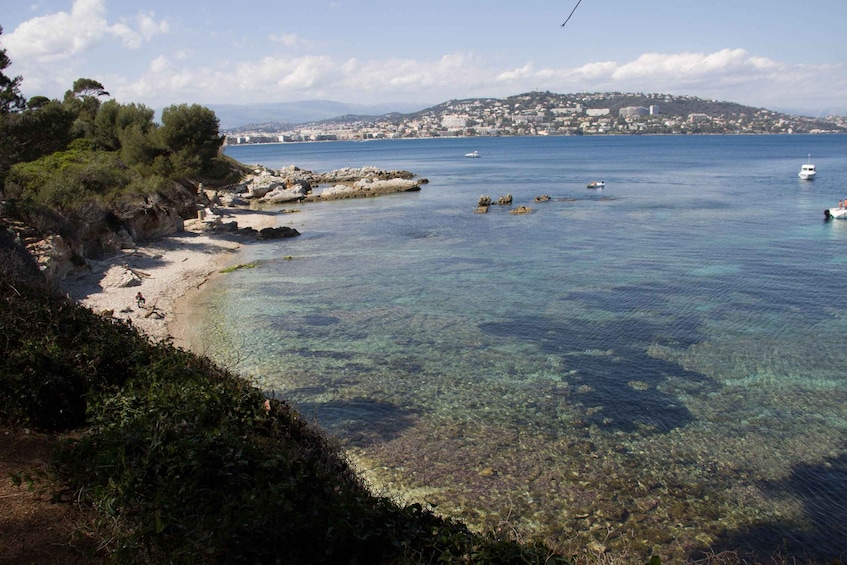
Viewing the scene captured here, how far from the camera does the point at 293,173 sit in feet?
271

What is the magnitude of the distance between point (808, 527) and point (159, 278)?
1001 inches

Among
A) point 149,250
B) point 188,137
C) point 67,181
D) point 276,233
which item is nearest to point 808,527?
point 149,250

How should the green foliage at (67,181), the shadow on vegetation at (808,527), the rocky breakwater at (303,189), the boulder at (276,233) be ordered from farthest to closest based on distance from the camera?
the rocky breakwater at (303,189) → the boulder at (276,233) → the green foliage at (67,181) → the shadow on vegetation at (808,527)

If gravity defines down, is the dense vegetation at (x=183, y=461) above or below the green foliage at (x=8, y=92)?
below

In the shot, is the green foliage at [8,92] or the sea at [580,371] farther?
the green foliage at [8,92]

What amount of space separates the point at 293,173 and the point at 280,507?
264 feet

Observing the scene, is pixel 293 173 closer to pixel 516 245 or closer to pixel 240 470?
pixel 516 245

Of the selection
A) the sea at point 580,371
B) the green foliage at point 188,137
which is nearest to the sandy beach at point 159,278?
the sea at point 580,371

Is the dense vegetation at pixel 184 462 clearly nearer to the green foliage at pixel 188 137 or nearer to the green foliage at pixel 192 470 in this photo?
the green foliage at pixel 192 470

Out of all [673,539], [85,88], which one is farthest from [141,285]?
[85,88]

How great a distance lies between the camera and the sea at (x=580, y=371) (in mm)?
10852

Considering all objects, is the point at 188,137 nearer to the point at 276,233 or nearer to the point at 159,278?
the point at 276,233

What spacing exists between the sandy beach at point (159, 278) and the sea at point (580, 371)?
124 centimetres

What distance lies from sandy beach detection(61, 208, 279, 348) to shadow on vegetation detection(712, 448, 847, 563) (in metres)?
13.5
